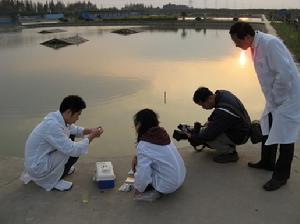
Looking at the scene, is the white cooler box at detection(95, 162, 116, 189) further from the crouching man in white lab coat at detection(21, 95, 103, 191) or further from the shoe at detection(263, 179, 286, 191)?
the shoe at detection(263, 179, 286, 191)

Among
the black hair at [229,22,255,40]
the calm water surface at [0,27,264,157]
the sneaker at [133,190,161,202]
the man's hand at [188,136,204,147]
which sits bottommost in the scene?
the calm water surface at [0,27,264,157]

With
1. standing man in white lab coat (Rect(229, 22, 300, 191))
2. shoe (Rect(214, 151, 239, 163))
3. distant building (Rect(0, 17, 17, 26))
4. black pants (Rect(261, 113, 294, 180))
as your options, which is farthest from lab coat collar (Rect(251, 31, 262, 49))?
distant building (Rect(0, 17, 17, 26))

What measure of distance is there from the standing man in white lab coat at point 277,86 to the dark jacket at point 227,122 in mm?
455

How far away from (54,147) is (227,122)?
1.69 metres

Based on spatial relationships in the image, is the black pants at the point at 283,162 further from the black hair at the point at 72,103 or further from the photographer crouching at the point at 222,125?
the black hair at the point at 72,103

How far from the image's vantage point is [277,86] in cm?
367

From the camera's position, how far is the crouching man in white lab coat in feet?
12.3

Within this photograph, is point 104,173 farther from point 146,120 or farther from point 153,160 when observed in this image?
point 146,120

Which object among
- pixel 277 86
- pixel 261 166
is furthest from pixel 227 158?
pixel 277 86

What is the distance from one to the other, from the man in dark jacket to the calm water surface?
4.85ft

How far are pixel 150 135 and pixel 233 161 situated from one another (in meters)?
1.29

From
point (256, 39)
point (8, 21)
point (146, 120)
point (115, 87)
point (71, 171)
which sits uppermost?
point (256, 39)

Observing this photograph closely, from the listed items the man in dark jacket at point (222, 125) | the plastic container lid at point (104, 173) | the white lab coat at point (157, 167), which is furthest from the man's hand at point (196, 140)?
the plastic container lid at point (104, 173)

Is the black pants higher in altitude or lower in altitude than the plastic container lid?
higher
